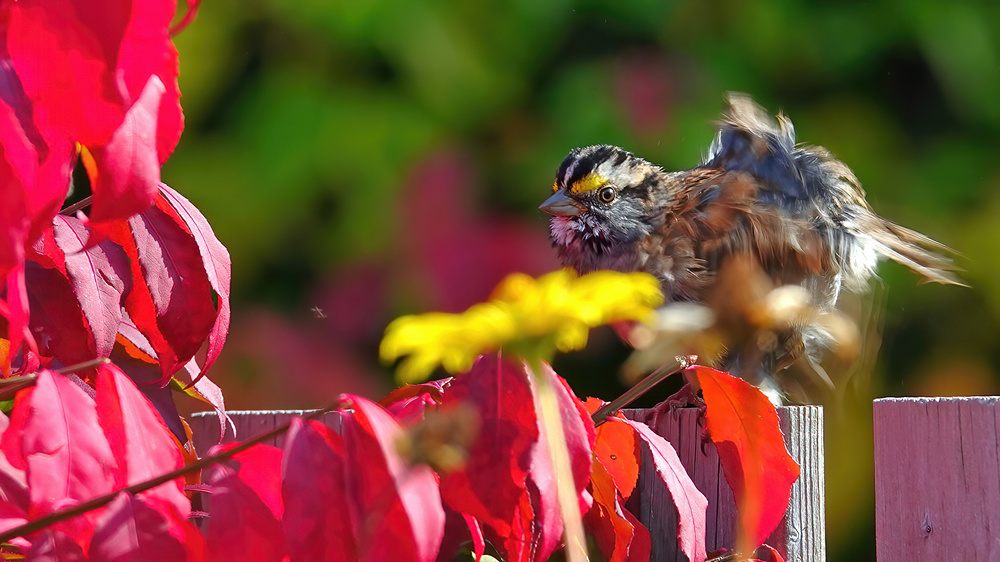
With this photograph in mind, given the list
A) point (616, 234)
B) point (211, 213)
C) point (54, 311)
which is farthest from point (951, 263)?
point (54, 311)

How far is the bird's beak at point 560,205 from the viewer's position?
6.77 feet

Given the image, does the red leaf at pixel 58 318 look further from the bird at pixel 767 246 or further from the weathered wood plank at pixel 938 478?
the bird at pixel 767 246

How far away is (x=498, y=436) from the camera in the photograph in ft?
1.87

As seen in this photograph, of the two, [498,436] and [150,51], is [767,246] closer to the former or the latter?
[498,436]

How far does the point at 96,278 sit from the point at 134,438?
0.55 feet

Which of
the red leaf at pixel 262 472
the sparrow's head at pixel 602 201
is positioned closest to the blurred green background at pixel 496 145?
the sparrow's head at pixel 602 201

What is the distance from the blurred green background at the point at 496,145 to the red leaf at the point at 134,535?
4.47 feet

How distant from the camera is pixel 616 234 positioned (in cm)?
206

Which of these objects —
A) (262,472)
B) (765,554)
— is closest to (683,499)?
(765,554)

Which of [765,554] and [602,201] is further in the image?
[602,201]

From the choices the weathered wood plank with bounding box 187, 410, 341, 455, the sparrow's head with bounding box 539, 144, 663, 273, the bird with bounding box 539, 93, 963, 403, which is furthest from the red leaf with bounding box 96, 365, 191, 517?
the sparrow's head with bounding box 539, 144, 663, 273

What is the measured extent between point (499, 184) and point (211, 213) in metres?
0.61

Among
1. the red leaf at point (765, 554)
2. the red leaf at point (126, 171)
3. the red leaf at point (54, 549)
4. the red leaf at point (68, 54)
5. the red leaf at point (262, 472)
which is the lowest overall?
the red leaf at point (765, 554)

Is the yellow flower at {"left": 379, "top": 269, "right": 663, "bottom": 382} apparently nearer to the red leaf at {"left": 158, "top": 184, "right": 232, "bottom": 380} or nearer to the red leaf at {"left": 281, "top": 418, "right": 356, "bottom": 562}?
the red leaf at {"left": 281, "top": 418, "right": 356, "bottom": 562}
